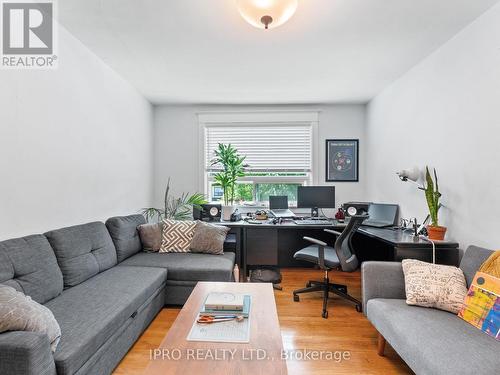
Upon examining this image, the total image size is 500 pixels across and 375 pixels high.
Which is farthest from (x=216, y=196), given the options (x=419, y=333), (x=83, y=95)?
(x=419, y=333)

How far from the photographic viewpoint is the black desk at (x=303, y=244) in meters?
2.19

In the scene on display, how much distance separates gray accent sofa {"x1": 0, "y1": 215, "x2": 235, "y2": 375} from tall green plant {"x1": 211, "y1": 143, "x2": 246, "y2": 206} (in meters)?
1.24

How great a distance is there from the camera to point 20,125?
5.90 ft

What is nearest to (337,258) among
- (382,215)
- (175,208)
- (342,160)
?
(382,215)

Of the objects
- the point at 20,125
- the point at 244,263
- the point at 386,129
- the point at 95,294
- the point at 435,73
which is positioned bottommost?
the point at 244,263

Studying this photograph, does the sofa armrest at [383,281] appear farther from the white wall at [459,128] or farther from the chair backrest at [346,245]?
the white wall at [459,128]

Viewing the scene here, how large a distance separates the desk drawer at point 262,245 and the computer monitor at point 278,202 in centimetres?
54

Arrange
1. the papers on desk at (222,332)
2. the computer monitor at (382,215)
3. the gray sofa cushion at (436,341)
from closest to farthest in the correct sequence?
the gray sofa cushion at (436,341) → the papers on desk at (222,332) → the computer monitor at (382,215)

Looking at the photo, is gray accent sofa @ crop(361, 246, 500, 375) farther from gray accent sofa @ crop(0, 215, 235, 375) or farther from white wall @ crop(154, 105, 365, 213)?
white wall @ crop(154, 105, 365, 213)

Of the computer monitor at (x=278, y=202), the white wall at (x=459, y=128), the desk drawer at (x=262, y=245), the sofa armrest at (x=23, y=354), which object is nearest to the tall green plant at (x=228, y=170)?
the computer monitor at (x=278, y=202)

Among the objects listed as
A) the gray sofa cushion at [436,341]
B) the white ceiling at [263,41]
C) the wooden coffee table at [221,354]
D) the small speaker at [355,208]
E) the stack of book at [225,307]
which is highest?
the white ceiling at [263,41]

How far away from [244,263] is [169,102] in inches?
104

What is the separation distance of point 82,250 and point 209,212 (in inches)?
67.7

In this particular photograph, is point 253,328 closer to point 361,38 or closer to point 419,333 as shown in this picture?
point 419,333
